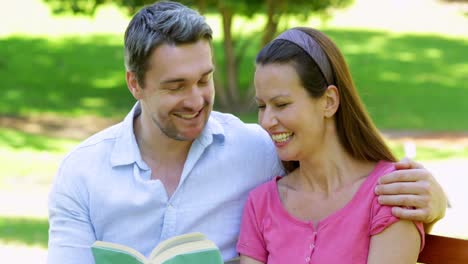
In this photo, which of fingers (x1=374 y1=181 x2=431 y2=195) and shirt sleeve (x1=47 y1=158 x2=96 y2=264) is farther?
shirt sleeve (x1=47 y1=158 x2=96 y2=264)

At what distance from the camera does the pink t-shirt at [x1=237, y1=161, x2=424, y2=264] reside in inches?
107

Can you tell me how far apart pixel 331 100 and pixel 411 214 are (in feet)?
1.55

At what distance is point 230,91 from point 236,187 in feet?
45.9

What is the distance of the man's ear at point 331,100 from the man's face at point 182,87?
0.42 metres

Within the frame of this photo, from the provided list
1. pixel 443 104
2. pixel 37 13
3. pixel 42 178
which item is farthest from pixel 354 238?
pixel 37 13

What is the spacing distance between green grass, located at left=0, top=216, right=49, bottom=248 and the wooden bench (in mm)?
5280

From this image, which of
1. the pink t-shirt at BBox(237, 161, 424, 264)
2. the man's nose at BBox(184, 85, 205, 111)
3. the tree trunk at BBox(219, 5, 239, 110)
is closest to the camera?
the pink t-shirt at BBox(237, 161, 424, 264)

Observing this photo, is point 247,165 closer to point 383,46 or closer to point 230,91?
point 230,91

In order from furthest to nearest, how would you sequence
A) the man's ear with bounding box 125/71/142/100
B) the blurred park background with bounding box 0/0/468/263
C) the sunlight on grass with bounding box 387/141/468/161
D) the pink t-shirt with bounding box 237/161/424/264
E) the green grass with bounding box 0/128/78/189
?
1. the sunlight on grass with bounding box 387/141/468/161
2. the blurred park background with bounding box 0/0/468/263
3. the green grass with bounding box 0/128/78/189
4. the man's ear with bounding box 125/71/142/100
5. the pink t-shirt with bounding box 237/161/424/264

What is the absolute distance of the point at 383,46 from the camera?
81.7ft

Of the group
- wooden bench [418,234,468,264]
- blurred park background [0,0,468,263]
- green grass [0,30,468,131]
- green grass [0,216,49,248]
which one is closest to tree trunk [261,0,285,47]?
blurred park background [0,0,468,263]

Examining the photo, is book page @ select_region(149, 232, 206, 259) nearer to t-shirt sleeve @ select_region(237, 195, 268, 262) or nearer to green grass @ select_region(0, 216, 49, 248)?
t-shirt sleeve @ select_region(237, 195, 268, 262)

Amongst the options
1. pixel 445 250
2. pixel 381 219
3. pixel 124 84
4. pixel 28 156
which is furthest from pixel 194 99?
pixel 124 84

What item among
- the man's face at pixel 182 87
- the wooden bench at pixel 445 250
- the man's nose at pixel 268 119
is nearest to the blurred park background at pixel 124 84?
the man's face at pixel 182 87
